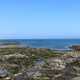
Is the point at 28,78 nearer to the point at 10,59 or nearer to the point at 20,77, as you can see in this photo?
the point at 20,77

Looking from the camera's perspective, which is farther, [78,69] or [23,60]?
[23,60]

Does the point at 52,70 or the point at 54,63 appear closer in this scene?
the point at 52,70

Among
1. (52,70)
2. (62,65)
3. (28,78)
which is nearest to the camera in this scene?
(28,78)

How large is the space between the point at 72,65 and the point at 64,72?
689 mm

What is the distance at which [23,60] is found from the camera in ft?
32.7

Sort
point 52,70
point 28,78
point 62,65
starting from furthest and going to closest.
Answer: point 62,65 < point 52,70 < point 28,78

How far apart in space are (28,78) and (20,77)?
0.22m

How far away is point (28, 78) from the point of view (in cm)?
824

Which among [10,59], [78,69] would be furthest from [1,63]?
[78,69]

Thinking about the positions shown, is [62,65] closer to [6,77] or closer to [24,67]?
[24,67]

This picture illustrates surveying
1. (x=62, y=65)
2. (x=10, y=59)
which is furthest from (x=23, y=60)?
(x=62, y=65)

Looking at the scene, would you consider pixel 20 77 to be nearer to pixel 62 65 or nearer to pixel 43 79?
pixel 43 79

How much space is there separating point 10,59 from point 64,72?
234cm

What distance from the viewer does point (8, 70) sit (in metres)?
9.39
